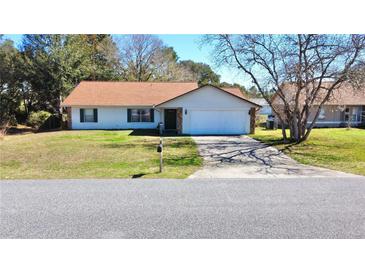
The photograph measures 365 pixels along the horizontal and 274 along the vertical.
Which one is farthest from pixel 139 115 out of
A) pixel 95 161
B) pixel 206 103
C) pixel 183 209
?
pixel 183 209

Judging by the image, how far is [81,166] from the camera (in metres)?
10.0

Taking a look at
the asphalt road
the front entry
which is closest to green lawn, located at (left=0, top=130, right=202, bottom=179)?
the asphalt road

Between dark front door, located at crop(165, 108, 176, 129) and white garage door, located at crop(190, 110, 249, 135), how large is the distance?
2.23 metres

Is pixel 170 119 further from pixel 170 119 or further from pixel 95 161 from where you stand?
pixel 95 161

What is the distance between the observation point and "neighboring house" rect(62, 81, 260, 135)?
70.5ft

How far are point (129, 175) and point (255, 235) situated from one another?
16.5ft

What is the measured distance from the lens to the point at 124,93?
2558cm

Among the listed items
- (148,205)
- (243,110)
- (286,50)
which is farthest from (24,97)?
(148,205)

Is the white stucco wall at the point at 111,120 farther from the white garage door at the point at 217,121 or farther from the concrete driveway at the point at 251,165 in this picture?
the concrete driveway at the point at 251,165

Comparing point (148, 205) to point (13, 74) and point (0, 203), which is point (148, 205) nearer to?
point (0, 203)

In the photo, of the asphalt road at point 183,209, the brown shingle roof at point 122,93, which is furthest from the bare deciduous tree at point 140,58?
the asphalt road at point 183,209

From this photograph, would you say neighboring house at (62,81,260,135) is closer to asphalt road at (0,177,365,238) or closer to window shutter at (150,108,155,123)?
window shutter at (150,108,155,123)

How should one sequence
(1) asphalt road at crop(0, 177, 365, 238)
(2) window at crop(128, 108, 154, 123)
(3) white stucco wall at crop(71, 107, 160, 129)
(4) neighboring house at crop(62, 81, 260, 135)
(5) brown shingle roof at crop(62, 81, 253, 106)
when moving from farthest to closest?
(2) window at crop(128, 108, 154, 123)
(3) white stucco wall at crop(71, 107, 160, 129)
(5) brown shingle roof at crop(62, 81, 253, 106)
(4) neighboring house at crop(62, 81, 260, 135)
(1) asphalt road at crop(0, 177, 365, 238)

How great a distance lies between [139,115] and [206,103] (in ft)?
20.9
